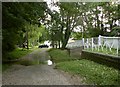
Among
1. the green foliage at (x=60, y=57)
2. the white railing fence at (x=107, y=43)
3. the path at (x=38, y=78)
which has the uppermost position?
the white railing fence at (x=107, y=43)

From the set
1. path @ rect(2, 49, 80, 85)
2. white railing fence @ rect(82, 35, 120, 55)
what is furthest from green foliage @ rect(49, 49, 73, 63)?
path @ rect(2, 49, 80, 85)

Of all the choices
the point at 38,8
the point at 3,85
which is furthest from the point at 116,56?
the point at 38,8

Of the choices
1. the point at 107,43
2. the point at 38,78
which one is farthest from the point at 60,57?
the point at 38,78

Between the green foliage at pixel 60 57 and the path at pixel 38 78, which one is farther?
the green foliage at pixel 60 57

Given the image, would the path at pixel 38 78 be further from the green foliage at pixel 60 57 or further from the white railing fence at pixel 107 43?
the green foliage at pixel 60 57

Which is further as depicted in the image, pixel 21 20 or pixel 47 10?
pixel 47 10

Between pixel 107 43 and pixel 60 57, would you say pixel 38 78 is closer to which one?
pixel 107 43

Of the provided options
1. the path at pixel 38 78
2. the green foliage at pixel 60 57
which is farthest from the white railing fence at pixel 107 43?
the green foliage at pixel 60 57

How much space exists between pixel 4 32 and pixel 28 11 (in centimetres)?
305

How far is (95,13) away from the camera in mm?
37062

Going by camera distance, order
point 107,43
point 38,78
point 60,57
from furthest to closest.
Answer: point 60,57
point 107,43
point 38,78

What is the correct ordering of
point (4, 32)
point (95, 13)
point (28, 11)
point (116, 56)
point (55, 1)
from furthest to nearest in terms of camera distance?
point (95, 13) → point (55, 1) → point (28, 11) → point (4, 32) → point (116, 56)

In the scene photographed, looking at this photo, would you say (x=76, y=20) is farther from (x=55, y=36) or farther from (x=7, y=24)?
(x=7, y=24)

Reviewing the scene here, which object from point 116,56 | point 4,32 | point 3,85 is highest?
point 4,32
